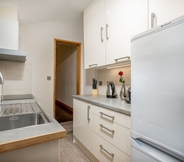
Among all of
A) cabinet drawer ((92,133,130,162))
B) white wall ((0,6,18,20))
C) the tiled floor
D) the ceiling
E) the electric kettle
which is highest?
the ceiling

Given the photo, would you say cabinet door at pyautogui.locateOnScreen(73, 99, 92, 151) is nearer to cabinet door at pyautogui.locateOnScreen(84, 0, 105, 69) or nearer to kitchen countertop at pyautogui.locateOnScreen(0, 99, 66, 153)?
cabinet door at pyautogui.locateOnScreen(84, 0, 105, 69)

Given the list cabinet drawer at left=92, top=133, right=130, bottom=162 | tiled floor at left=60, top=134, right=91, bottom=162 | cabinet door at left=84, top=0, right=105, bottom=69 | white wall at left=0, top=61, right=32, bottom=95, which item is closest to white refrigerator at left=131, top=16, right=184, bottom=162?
cabinet drawer at left=92, top=133, right=130, bottom=162

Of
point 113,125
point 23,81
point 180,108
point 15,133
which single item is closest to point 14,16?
point 23,81

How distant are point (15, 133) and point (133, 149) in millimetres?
753

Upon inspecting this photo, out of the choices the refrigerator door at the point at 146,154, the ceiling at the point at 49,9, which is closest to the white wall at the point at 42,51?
the ceiling at the point at 49,9

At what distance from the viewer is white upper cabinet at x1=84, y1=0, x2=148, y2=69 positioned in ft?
4.57

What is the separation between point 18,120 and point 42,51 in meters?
2.02

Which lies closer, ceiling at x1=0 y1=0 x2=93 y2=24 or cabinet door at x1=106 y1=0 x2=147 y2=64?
cabinet door at x1=106 y1=0 x2=147 y2=64

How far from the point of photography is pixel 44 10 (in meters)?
2.30

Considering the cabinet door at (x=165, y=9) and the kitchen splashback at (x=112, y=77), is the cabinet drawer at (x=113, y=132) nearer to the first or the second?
the kitchen splashback at (x=112, y=77)

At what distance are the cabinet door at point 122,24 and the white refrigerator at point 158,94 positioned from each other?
574mm

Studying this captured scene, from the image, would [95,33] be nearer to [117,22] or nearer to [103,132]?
[117,22]

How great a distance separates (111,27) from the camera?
1.76 meters

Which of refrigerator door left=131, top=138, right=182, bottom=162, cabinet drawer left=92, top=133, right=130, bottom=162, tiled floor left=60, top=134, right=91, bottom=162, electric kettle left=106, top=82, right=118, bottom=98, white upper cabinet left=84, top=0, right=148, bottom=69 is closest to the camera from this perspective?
refrigerator door left=131, top=138, right=182, bottom=162
